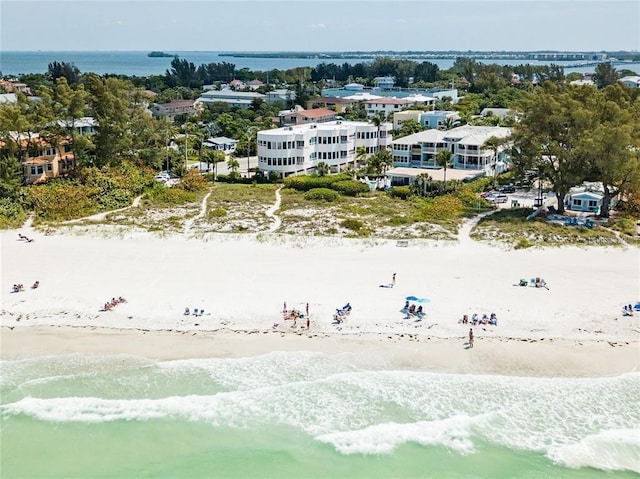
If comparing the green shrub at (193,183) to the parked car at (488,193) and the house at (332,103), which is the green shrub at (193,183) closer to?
the parked car at (488,193)

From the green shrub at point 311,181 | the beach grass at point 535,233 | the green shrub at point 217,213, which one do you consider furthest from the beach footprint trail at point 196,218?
the beach grass at point 535,233

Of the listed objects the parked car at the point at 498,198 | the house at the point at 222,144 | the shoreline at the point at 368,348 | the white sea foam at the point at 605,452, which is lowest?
the white sea foam at the point at 605,452

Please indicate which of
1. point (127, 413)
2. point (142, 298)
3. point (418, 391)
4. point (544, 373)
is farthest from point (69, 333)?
point (544, 373)

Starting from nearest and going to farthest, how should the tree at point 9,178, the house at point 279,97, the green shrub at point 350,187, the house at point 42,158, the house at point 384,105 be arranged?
the tree at point 9,178
the house at point 42,158
the green shrub at point 350,187
the house at point 384,105
the house at point 279,97

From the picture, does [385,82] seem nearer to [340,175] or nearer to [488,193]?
[340,175]

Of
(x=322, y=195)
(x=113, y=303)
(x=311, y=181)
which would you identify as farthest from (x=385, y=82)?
(x=113, y=303)
